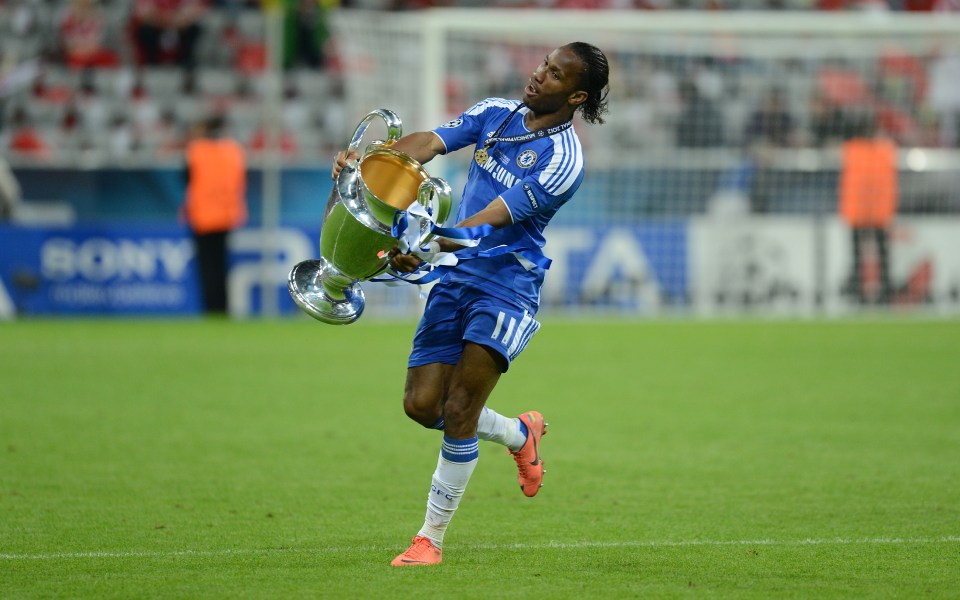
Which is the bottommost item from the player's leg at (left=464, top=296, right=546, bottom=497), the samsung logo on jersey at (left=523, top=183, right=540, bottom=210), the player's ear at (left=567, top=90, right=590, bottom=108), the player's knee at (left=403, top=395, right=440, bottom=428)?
the player's knee at (left=403, top=395, right=440, bottom=428)

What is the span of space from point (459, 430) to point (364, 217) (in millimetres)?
1009

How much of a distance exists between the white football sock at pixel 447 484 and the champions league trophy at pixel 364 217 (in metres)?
0.71

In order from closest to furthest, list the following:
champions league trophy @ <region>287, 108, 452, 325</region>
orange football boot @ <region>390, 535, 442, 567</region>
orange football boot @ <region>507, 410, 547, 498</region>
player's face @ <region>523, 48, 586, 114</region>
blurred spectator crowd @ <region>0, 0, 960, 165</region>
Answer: champions league trophy @ <region>287, 108, 452, 325</region> < orange football boot @ <region>390, 535, 442, 567</region> < player's face @ <region>523, 48, 586, 114</region> < orange football boot @ <region>507, 410, 547, 498</region> < blurred spectator crowd @ <region>0, 0, 960, 165</region>

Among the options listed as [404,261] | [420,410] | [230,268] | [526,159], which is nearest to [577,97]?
[526,159]

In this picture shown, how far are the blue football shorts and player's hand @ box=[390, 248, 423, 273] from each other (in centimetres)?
54

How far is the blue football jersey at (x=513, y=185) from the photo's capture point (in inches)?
219

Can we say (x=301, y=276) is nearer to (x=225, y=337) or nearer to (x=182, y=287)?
(x=225, y=337)

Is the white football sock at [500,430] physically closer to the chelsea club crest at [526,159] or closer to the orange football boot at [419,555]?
the orange football boot at [419,555]

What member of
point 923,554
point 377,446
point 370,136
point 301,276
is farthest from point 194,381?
point 923,554

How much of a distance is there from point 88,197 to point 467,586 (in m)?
14.4

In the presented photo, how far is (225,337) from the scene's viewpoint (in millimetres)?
15227

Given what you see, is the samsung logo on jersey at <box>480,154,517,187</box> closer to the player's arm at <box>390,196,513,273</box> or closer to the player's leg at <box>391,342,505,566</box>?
the player's arm at <box>390,196,513,273</box>

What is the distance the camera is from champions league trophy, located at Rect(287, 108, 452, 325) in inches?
207

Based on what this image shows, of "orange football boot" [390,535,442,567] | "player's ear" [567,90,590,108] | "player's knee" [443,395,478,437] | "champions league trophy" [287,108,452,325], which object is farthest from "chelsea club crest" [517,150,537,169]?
"orange football boot" [390,535,442,567]
